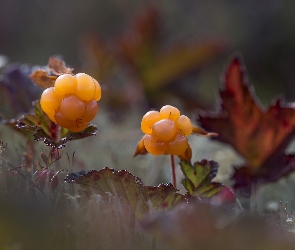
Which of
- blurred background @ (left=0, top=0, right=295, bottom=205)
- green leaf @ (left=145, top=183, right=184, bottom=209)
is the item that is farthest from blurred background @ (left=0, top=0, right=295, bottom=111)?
green leaf @ (left=145, top=183, right=184, bottom=209)

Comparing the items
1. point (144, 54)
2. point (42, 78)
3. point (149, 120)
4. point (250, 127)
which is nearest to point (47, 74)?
point (42, 78)

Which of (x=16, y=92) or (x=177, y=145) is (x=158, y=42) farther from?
(x=177, y=145)

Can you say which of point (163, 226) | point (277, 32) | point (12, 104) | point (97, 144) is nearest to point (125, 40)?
point (97, 144)

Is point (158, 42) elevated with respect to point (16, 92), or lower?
elevated

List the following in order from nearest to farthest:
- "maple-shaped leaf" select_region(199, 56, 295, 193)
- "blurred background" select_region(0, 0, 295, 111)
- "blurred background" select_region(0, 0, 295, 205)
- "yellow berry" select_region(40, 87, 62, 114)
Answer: "yellow berry" select_region(40, 87, 62, 114) → "maple-shaped leaf" select_region(199, 56, 295, 193) → "blurred background" select_region(0, 0, 295, 205) → "blurred background" select_region(0, 0, 295, 111)

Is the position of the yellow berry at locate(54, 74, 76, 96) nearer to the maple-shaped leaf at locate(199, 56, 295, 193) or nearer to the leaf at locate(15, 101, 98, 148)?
the leaf at locate(15, 101, 98, 148)

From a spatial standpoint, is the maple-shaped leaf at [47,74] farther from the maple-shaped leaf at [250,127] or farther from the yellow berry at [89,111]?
the maple-shaped leaf at [250,127]
